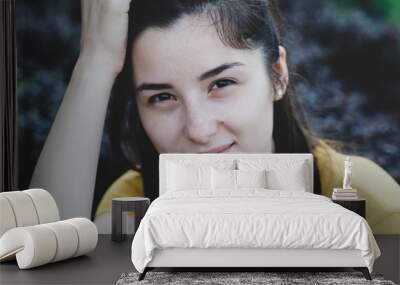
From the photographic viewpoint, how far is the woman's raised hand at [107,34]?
7.68 meters

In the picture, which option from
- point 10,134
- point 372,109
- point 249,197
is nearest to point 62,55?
point 10,134

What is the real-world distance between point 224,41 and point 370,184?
93.0 inches

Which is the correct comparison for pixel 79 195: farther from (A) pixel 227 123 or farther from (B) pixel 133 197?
(A) pixel 227 123

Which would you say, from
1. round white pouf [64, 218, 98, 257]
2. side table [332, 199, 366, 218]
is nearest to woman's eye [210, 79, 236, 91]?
side table [332, 199, 366, 218]

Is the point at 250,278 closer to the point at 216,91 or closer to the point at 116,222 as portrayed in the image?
the point at 116,222

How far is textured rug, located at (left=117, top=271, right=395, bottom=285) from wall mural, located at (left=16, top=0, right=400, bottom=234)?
2402 mm

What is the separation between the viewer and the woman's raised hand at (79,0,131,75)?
7684 millimetres

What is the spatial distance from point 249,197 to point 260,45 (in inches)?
89.5

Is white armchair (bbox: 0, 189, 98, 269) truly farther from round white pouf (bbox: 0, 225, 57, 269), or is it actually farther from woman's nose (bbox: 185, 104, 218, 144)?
woman's nose (bbox: 185, 104, 218, 144)

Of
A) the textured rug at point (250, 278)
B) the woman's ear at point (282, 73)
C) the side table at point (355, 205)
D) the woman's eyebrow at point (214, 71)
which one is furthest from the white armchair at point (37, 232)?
the woman's ear at point (282, 73)

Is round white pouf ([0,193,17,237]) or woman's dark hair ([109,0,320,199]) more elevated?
woman's dark hair ([109,0,320,199])

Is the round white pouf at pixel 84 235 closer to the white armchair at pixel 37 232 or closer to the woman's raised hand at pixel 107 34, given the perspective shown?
the white armchair at pixel 37 232

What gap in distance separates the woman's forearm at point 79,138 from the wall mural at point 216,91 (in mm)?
12

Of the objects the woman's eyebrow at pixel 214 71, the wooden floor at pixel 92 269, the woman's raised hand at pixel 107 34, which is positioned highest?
the woman's raised hand at pixel 107 34
